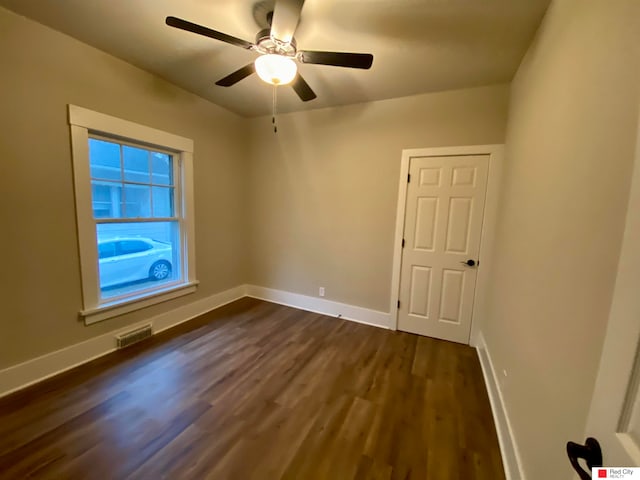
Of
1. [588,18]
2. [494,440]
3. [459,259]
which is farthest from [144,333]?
[588,18]

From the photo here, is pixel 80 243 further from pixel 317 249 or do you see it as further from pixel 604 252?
pixel 604 252

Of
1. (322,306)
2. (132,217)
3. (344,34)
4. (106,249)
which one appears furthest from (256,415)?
(344,34)

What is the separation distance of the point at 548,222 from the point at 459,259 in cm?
162

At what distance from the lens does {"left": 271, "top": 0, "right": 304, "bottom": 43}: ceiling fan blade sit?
1467 millimetres

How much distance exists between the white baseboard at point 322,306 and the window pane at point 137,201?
1.87 meters

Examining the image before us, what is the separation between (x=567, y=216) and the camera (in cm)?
111

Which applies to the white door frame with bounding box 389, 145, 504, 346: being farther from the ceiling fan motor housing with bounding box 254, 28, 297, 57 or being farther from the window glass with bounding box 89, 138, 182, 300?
the window glass with bounding box 89, 138, 182, 300

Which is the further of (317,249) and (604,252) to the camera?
(317,249)

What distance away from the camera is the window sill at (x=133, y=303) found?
2.40m

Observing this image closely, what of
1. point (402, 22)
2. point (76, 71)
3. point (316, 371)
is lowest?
point (316, 371)

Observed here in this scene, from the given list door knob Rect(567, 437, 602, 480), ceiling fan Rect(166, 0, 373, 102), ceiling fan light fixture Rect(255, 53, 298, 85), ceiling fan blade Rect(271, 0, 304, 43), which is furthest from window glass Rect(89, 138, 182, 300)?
door knob Rect(567, 437, 602, 480)

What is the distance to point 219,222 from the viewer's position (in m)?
3.67

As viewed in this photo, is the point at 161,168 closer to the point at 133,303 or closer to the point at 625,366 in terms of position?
the point at 133,303

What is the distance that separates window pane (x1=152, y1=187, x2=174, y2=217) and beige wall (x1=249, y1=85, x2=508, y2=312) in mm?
1178
